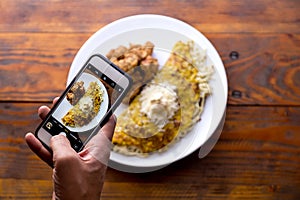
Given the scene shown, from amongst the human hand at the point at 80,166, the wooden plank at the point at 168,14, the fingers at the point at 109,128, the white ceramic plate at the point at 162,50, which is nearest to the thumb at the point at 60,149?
the human hand at the point at 80,166

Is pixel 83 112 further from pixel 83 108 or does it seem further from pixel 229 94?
pixel 229 94

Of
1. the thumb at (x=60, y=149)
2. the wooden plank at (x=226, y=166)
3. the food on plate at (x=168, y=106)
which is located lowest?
the wooden plank at (x=226, y=166)

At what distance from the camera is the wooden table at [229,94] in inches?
51.6

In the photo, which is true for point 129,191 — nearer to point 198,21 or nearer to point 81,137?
point 81,137

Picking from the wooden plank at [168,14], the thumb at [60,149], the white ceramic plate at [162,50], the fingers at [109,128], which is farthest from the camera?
the wooden plank at [168,14]

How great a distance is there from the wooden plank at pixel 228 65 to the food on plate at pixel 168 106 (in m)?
0.10

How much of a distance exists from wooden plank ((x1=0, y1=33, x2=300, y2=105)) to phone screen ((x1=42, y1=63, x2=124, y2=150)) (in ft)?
0.67

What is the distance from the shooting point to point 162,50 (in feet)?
4.37

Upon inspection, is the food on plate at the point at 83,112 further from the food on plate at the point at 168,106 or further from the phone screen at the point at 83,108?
the food on plate at the point at 168,106

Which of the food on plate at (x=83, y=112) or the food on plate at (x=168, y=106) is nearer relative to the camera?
the food on plate at (x=83, y=112)

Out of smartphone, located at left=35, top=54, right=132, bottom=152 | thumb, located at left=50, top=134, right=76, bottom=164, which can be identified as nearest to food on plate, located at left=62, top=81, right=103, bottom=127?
smartphone, located at left=35, top=54, right=132, bottom=152

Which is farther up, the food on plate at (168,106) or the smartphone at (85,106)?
the smartphone at (85,106)

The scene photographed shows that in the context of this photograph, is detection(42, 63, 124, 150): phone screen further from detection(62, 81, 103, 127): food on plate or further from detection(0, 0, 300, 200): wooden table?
detection(0, 0, 300, 200): wooden table

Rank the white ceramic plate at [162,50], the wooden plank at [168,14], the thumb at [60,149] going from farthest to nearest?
the wooden plank at [168,14]
the white ceramic plate at [162,50]
the thumb at [60,149]
